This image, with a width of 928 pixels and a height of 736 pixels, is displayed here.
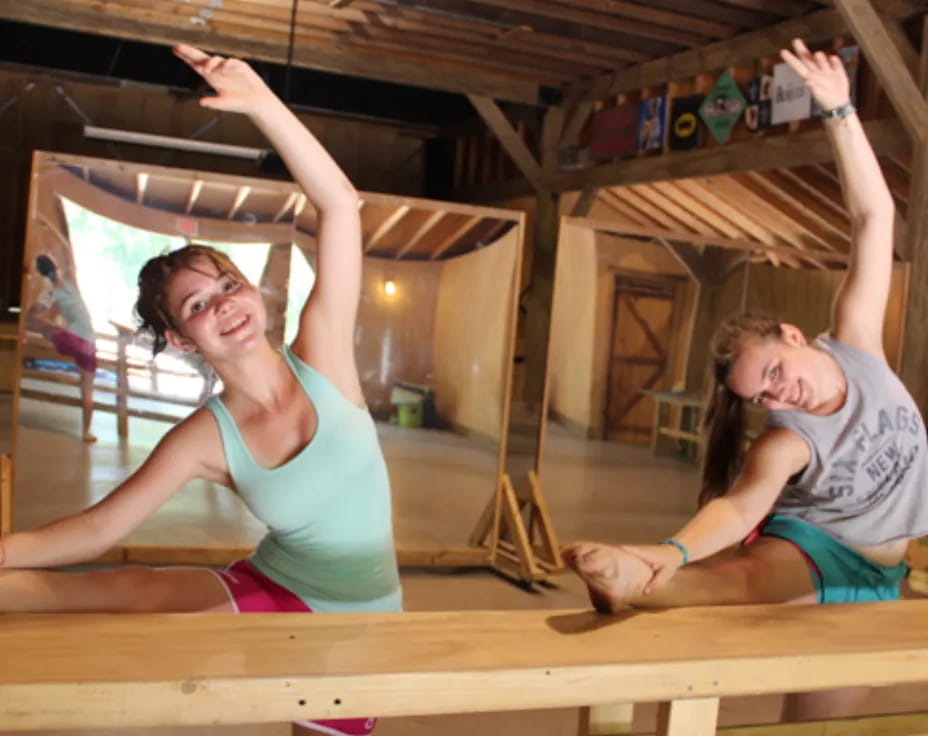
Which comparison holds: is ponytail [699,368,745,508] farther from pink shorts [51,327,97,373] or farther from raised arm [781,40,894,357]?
pink shorts [51,327,97,373]

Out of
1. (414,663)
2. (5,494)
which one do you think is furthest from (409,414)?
(414,663)

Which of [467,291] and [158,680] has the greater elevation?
[467,291]

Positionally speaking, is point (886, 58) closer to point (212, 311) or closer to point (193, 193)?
point (193, 193)

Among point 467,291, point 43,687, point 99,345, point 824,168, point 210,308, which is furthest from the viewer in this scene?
point 824,168

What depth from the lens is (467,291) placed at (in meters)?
4.83

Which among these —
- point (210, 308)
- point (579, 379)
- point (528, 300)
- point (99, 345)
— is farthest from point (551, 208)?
point (210, 308)

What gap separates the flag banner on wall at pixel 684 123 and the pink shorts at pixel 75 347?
378cm

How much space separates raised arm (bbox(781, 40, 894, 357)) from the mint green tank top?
972 mm

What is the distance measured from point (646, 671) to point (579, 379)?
3731mm

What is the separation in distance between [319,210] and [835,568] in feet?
3.74

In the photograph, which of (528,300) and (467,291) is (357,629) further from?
(528,300)

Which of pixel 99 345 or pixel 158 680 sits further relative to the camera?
pixel 99 345

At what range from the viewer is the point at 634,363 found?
5.02m

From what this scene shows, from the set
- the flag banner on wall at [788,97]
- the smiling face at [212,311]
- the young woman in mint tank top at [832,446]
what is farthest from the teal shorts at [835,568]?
the flag banner on wall at [788,97]
